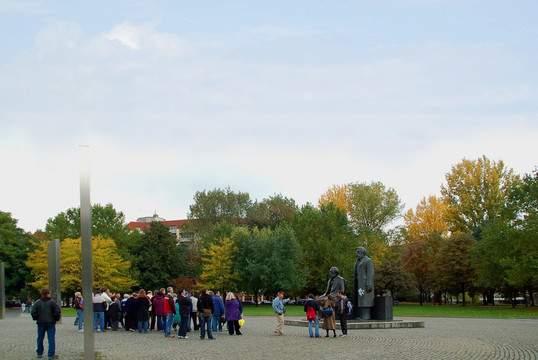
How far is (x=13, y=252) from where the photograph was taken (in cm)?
7050

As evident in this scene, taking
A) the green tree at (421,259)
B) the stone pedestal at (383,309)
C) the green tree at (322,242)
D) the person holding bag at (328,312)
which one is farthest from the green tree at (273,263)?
the person holding bag at (328,312)

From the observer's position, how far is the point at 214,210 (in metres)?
88.9

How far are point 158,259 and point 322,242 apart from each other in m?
19.4

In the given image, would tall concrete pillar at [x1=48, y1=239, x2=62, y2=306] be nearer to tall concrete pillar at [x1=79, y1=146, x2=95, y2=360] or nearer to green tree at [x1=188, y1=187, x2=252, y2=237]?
tall concrete pillar at [x1=79, y1=146, x2=95, y2=360]

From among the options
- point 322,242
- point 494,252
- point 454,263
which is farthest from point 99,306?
point 454,263

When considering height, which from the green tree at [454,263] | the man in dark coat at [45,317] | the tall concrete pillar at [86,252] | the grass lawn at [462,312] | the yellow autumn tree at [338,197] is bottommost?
the grass lawn at [462,312]

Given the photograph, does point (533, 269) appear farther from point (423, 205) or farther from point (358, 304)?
point (423, 205)

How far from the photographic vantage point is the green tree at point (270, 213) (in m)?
84.2

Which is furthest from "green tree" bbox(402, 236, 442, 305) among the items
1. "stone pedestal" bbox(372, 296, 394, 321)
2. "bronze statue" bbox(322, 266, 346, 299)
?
"bronze statue" bbox(322, 266, 346, 299)

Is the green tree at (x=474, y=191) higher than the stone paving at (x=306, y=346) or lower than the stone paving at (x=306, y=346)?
higher

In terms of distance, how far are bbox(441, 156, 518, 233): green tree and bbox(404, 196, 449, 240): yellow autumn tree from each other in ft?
15.4

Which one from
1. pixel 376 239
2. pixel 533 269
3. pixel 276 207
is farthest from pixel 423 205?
pixel 533 269

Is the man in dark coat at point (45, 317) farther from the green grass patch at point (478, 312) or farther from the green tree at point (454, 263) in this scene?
the green tree at point (454, 263)

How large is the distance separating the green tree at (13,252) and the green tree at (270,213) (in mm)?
29159
